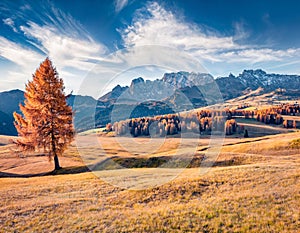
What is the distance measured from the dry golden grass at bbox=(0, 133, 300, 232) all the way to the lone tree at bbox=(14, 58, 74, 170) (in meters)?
13.4

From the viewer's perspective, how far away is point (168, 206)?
45.9ft

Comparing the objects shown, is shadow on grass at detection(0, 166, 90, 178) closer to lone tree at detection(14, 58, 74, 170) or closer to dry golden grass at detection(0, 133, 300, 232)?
lone tree at detection(14, 58, 74, 170)

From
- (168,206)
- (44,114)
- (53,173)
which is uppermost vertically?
(44,114)

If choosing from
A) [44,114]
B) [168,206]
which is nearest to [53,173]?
[44,114]

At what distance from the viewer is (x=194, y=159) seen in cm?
4281

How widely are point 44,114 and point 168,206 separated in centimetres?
2591

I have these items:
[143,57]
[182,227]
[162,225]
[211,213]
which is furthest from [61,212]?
[143,57]

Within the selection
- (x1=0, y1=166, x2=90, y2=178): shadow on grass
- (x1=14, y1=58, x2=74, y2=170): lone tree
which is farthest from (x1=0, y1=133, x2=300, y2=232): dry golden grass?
(x1=0, y1=166, x2=90, y2=178): shadow on grass

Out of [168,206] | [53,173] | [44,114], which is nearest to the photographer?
[168,206]

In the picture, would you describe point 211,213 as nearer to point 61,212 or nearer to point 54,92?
point 61,212

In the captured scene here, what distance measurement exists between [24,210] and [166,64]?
725 inches

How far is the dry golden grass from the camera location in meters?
11.1

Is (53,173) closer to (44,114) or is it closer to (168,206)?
(44,114)

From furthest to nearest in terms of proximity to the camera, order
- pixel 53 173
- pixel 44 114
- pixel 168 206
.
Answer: pixel 53 173, pixel 44 114, pixel 168 206
